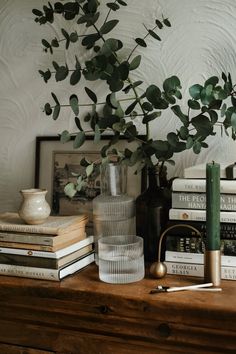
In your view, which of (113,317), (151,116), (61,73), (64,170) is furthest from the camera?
(64,170)

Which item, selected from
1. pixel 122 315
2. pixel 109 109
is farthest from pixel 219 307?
pixel 109 109

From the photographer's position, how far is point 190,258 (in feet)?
3.74

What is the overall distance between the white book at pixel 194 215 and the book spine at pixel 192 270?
111 millimetres

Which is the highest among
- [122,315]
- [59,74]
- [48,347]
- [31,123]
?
[59,74]

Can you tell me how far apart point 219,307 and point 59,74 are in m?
0.81

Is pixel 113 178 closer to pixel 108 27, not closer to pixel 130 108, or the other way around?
pixel 130 108

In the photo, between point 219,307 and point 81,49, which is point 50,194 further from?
point 219,307

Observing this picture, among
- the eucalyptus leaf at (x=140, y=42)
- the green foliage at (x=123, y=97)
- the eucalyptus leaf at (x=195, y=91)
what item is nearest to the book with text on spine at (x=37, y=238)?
the green foliage at (x=123, y=97)

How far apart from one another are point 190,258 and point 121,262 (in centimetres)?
17

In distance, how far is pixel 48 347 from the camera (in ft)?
3.67

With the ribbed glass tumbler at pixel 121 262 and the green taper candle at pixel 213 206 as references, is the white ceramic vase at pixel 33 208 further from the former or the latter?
the green taper candle at pixel 213 206

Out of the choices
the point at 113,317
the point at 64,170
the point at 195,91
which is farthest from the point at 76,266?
the point at 195,91

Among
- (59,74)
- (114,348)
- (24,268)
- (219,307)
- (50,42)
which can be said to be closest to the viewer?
(219,307)

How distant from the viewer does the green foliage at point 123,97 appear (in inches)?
47.0
